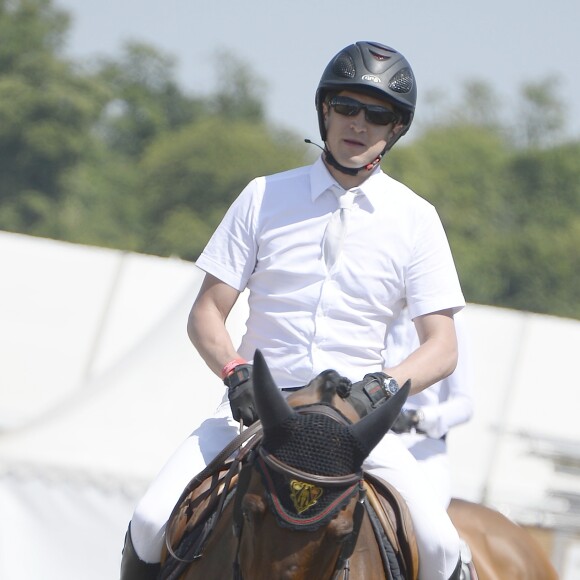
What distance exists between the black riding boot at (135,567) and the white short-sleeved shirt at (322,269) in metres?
0.81

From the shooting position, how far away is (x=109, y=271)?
13.4 meters

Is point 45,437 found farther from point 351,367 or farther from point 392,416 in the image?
point 392,416

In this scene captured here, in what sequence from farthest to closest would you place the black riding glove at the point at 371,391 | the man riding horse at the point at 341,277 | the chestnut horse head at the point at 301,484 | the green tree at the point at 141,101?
the green tree at the point at 141,101 → the man riding horse at the point at 341,277 → the black riding glove at the point at 371,391 → the chestnut horse head at the point at 301,484

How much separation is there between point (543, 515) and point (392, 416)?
628 centimetres

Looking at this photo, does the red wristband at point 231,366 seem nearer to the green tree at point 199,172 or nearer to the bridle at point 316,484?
the bridle at point 316,484

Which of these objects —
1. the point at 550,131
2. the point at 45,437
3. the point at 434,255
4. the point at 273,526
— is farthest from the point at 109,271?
the point at 550,131

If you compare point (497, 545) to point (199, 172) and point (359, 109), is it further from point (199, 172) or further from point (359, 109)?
point (199, 172)

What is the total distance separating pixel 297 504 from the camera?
395 cm

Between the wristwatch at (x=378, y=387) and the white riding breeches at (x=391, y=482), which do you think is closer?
the wristwatch at (x=378, y=387)

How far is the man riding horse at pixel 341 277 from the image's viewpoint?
4871mm

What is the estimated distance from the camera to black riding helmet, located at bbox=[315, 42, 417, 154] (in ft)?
16.3

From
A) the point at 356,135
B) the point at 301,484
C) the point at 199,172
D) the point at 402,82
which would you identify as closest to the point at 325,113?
the point at 356,135

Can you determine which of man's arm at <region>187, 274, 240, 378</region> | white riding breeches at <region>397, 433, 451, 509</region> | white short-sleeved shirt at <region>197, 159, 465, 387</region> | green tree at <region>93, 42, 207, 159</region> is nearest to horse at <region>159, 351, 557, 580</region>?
man's arm at <region>187, 274, 240, 378</region>

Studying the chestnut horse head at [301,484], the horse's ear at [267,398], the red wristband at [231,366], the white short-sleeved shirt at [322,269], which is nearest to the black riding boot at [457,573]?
the white short-sleeved shirt at [322,269]
